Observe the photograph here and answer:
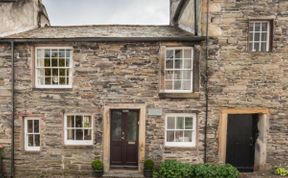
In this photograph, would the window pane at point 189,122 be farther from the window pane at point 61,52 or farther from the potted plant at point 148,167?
the window pane at point 61,52

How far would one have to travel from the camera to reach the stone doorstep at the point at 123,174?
9.16m

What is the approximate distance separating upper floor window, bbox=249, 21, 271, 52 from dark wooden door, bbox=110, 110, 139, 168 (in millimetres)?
5595

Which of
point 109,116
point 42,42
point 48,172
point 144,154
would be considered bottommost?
point 48,172

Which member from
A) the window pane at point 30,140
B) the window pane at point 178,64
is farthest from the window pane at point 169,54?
the window pane at point 30,140

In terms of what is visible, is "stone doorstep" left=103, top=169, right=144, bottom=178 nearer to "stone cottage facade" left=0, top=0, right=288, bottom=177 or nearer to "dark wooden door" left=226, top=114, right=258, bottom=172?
"stone cottage facade" left=0, top=0, right=288, bottom=177

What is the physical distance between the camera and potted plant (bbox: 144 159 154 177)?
29.8ft

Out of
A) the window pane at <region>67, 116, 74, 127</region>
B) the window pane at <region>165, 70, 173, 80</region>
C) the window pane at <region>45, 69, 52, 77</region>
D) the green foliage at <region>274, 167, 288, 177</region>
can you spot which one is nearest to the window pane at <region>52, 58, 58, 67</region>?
the window pane at <region>45, 69, 52, 77</region>

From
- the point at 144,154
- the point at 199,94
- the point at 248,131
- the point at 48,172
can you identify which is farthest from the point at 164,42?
the point at 48,172

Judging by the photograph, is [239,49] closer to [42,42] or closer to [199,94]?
[199,94]

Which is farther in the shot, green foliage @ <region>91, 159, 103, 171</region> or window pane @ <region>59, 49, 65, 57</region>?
window pane @ <region>59, 49, 65, 57</region>

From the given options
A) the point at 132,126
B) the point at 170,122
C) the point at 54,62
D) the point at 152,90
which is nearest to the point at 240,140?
the point at 170,122

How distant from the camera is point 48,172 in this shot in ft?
31.0

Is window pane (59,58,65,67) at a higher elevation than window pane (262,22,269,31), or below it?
below

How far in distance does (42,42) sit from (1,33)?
2581 millimetres
